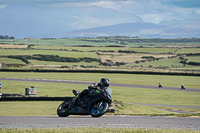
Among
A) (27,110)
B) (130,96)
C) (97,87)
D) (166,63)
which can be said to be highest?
(97,87)

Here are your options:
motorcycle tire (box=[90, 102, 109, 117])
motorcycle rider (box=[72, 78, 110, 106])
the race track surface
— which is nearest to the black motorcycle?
motorcycle tire (box=[90, 102, 109, 117])

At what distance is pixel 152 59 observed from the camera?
14088 centimetres

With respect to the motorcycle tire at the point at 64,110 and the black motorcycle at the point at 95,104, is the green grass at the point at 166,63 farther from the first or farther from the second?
the black motorcycle at the point at 95,104

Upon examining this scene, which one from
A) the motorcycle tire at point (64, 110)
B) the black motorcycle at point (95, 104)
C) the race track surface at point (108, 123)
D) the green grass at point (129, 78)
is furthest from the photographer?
the green grass at point (129, 78)

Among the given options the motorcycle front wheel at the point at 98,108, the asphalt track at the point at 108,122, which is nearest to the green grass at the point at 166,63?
the asphalt track at the point at 108,122

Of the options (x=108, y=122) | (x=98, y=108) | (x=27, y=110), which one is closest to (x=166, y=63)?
(x=27, y=110)

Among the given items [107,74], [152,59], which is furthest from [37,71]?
[152,59]

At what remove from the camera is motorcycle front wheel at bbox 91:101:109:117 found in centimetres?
1633

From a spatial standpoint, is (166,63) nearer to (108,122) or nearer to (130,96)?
(130,96)

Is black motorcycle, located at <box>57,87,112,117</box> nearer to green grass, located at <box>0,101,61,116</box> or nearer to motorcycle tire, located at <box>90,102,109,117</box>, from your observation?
motorcycle tire, located at <box>90,102,109,117</box>

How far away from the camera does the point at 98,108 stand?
54.2 feet

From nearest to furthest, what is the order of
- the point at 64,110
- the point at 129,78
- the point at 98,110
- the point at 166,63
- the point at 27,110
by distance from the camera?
the point at 98,110 < the point at 64,110 < the point at 27,110 < the point at 129,78 < the point at 166,63

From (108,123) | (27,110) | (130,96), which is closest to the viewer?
(108,123)

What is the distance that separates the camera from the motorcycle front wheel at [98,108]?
53.6 ft
